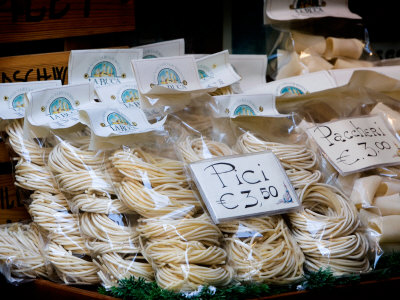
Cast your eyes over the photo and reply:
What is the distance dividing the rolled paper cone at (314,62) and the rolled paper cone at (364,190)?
710 millimetres

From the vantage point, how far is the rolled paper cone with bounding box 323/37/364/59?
7.28 feet

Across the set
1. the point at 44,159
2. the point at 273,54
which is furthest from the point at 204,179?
the point at 273,54

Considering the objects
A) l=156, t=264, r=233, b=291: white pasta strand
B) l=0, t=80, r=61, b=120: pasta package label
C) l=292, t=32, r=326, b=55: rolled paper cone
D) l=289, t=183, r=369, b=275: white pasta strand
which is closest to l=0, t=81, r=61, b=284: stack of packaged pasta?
l=0, t=80, r=61, b=120: pasta package label

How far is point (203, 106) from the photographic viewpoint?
5.46 feet

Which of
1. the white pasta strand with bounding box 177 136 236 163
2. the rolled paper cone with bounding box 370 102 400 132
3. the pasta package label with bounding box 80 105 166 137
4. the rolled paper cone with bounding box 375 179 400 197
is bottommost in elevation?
the rolled paper cone with bounding box 375 179 400 197

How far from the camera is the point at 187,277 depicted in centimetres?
122

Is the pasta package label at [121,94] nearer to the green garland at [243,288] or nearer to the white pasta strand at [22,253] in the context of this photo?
the white pasta strand at [22,253]

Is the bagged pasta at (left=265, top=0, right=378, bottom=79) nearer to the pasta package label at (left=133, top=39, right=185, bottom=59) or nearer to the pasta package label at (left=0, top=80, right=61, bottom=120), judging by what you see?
the pasta package label at (left=133, top=39, right=185, bottom=59)

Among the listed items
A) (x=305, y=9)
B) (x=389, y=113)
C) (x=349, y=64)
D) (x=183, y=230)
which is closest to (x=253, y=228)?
(x=183, y=230)

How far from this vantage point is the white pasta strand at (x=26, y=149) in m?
1.54

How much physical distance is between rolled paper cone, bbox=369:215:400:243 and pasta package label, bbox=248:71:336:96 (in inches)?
22.9

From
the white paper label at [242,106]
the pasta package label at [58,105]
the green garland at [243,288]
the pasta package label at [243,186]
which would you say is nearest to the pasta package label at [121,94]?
the pasta package label at [58,105]

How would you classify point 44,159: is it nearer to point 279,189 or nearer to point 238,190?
point 238,190

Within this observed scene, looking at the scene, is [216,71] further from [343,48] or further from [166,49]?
[343,48]
